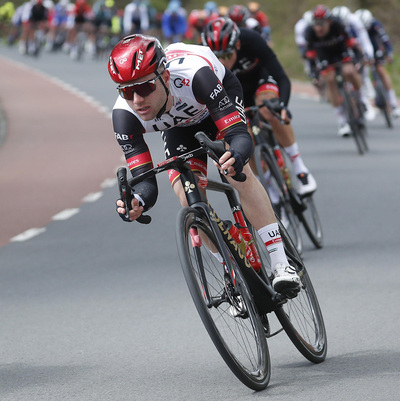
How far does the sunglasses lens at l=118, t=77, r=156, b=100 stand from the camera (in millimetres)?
5188

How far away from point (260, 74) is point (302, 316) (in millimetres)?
3658

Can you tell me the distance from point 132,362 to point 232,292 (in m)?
1.01

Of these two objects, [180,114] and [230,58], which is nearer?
[180,114]

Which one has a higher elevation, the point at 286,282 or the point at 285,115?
the point at 286,282

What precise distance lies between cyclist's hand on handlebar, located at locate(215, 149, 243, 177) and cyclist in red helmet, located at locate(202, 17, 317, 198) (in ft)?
11.6

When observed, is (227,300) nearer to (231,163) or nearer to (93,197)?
(231,163)

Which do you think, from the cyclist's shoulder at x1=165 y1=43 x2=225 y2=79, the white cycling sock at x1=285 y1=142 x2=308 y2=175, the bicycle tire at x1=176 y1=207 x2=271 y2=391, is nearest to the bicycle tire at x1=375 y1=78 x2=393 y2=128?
the white cycling sock at x1=285 y1=142 x2=308 y2=175

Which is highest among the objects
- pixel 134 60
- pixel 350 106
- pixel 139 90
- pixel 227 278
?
pixel 134 60

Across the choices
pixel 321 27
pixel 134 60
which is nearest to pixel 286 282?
pixel 134 60

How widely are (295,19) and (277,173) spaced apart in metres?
42.3

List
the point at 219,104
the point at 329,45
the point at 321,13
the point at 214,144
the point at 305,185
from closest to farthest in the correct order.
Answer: the point at 214,144 < the point at 219,104 < the point at 305,185 < the point at 321,13 < the point at 329,45

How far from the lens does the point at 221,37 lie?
850 centimetres

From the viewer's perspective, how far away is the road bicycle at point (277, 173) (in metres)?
8.51

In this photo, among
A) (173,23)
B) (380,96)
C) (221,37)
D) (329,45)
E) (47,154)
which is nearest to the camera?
(221,37)
